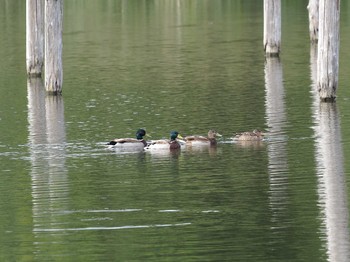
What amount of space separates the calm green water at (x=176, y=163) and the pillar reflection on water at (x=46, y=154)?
4 centimetres

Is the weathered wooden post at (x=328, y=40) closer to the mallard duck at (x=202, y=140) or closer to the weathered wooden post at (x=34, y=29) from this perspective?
the mallard duck at (x=202, y=140)

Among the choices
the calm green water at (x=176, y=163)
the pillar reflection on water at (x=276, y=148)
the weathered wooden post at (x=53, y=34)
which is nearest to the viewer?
the calm green water at (x=176, y=163)

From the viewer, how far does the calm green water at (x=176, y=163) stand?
1916 cm

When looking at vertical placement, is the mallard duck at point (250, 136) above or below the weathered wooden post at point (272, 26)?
below

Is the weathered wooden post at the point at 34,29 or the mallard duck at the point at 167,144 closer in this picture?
the mallard duck at the point at 167,144

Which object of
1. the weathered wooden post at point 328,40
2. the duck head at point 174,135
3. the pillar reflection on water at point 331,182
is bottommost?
the pillar reflection on water at point 331,182

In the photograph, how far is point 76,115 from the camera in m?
34.0

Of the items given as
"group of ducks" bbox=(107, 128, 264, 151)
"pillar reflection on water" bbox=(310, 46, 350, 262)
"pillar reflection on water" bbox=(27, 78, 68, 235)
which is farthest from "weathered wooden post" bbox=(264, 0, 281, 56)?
"group of ducks" bbox=(107, 128, 264, 151)

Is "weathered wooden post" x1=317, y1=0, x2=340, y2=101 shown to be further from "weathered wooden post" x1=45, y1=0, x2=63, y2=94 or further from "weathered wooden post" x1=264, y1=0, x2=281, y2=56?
"weathered wooden post" x1=264, y1=0, x2=281, y2=56

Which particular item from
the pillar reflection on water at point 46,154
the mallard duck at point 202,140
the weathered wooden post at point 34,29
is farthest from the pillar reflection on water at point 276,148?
the weathered wooden post at point 34,29

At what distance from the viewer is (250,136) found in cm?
2780

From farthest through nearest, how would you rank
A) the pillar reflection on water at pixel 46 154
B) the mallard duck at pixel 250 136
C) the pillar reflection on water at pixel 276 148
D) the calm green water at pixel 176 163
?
1. the mallard duck at pixel 250 136
2. the pillar reflection on water at pixel 46 154
3. the pillar reflection on water at pixel 276 148
4. the calm green water at pixel 176 163

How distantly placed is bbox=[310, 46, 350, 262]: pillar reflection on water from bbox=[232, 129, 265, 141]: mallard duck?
1152mm

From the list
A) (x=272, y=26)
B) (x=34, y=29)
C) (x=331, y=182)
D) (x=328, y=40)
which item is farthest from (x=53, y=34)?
(x=331, y=182)
